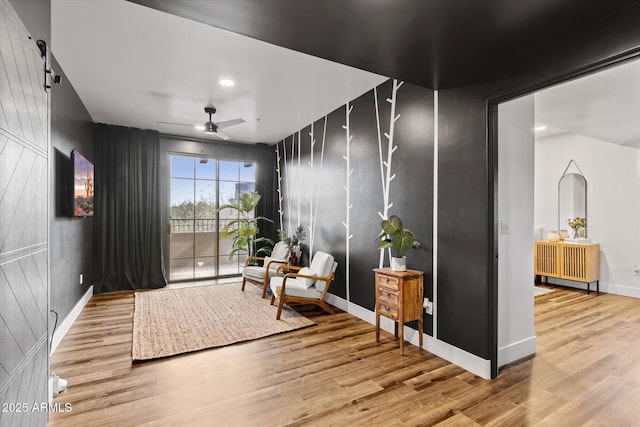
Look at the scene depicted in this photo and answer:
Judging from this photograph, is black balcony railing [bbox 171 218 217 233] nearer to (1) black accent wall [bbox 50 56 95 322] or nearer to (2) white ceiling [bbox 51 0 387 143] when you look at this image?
(1) black accent wall [bbox 50 56 95 322]

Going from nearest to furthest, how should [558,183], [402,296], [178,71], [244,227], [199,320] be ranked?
[402,296] → [178,71] → [199,320] → [558,183] → [244,227]

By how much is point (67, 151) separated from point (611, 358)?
590 centimetres

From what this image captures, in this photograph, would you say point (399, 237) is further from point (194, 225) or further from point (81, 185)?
point (194, 225)

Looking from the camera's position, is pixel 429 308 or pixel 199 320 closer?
pixel 429 308

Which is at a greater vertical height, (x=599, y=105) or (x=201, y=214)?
(x=599, y=105)

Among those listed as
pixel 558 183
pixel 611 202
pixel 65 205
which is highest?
pixel 558 183

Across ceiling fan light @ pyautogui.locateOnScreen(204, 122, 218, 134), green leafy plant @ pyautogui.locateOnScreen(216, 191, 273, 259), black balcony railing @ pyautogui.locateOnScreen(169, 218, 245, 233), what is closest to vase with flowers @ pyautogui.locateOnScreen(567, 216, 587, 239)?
green leafy plant @ pyautogui.locateOnScreen(216, 191, 273, 259)

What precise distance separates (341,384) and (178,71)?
339 centimetres

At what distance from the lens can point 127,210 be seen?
5480mm

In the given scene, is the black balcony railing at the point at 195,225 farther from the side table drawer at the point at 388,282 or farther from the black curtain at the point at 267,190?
the side table drawer at the point at 388,282

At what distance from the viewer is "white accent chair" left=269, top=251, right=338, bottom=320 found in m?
3.88

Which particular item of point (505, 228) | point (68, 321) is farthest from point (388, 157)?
point (68, 321)

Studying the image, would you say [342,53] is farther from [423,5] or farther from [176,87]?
[176,87]

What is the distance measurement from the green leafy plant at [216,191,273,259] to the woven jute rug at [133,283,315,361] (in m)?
1.21
